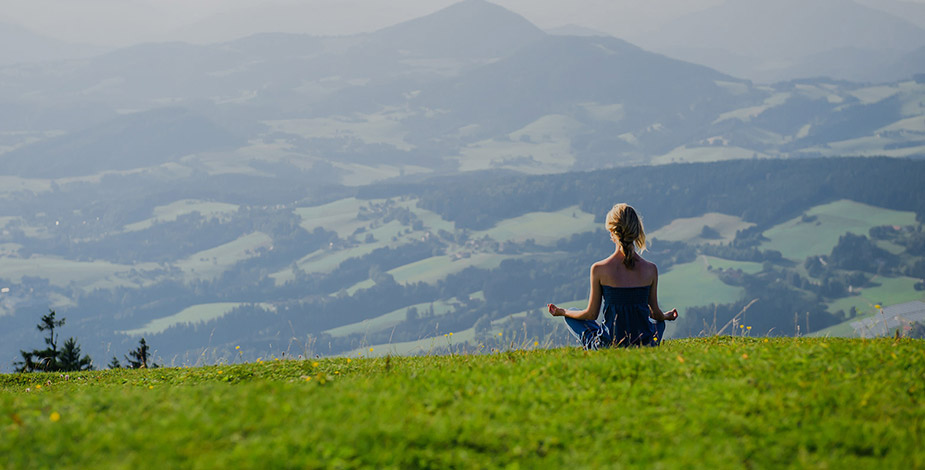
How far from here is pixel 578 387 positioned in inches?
327

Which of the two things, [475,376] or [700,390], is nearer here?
[700,390]

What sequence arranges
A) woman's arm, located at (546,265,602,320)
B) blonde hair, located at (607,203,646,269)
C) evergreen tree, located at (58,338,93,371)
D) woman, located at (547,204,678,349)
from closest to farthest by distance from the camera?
blonde hair, located at (607,203,646,269) → woman, located at (547,204,678,349) → woman's arm, located at (546,265,602,320) → evergreen tree, located at (58,338,93,371)

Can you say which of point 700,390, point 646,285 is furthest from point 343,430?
point 646,285

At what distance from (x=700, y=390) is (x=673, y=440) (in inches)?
58.6

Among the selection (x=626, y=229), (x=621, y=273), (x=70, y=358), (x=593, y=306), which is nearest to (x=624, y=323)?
(x=593, y=306)

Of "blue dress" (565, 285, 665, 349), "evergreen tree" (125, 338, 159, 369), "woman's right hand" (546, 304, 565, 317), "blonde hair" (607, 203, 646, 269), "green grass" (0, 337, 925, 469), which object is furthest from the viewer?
"evergreen tree" (125, 338, 159, 369)

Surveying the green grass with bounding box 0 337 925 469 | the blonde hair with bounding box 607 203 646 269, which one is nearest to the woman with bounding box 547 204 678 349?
the blonde hair with bounding box 607 203 646 269

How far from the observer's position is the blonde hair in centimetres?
1141

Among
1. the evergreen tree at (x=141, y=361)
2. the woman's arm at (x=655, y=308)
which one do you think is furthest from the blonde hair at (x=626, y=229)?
the evergreen tree at (x=141, y=361)

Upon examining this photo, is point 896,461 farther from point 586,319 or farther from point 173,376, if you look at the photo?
point 173,376

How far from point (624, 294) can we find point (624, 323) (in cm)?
55

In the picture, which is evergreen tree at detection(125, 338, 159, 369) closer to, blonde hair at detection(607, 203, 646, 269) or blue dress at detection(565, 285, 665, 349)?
blue dress at detection(565, 285, 665, 349)

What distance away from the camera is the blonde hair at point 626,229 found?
37.4 ft

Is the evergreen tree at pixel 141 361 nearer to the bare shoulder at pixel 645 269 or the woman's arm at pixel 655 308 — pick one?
the woman's arm at pixel 655 308
